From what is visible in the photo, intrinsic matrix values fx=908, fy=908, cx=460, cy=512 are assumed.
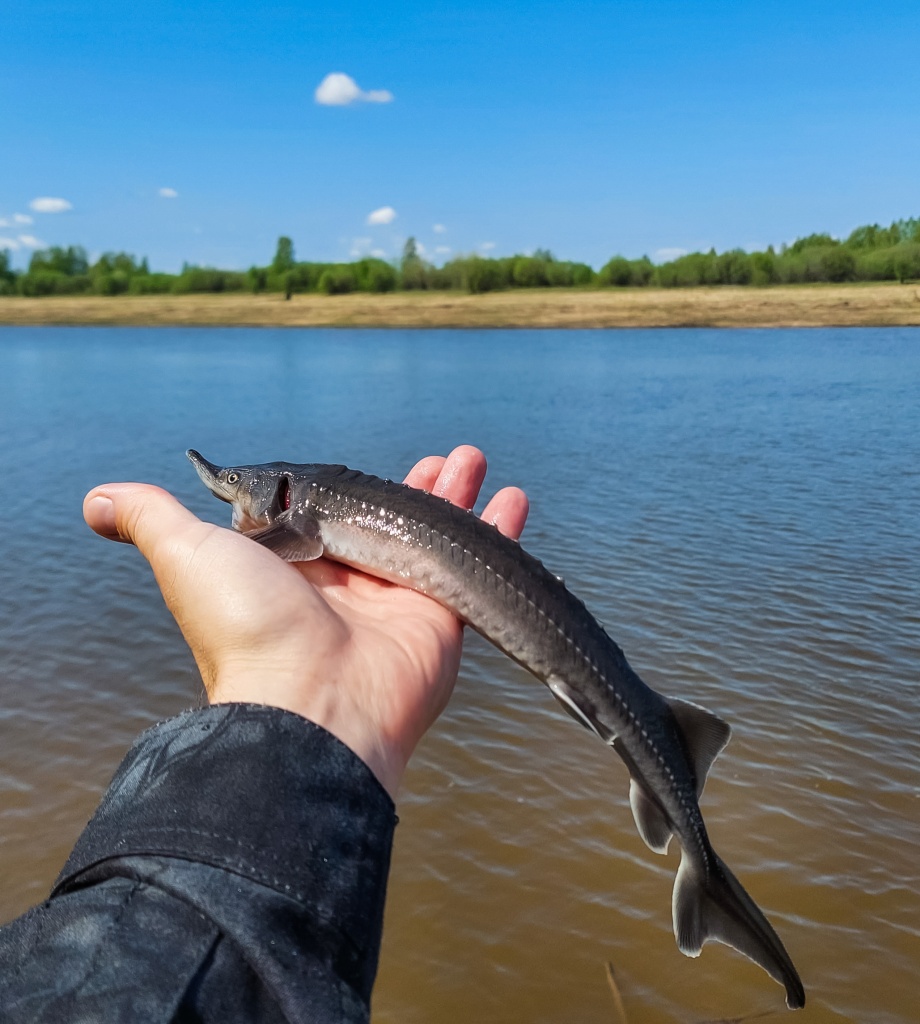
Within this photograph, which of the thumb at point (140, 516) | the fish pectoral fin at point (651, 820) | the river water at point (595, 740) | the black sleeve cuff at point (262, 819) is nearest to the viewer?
the black sleeve cuff at point (262, 819)

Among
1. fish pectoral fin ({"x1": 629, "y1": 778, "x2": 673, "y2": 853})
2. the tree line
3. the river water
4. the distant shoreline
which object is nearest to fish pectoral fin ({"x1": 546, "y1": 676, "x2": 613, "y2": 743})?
fish pectoral fin ({"x1": 629, "y1": 778, "x2": 673, "y2": 853})

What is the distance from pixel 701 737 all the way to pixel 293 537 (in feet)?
5.71

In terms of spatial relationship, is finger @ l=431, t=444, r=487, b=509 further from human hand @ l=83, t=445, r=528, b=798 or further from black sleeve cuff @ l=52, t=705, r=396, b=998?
black sleeve cuff @ l=52, t=705, r=396, b=998

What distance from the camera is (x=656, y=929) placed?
432cm

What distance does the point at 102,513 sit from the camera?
305 centimetres

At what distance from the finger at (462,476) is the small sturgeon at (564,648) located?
1.99ft

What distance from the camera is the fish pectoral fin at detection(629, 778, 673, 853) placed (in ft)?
9.91

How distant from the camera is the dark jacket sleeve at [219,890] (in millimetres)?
1281

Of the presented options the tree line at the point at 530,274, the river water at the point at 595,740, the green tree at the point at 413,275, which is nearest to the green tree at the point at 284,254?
the tree line at the point at 530,274

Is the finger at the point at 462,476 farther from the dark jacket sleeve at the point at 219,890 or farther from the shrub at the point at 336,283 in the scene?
the shrub at the point at 336,283

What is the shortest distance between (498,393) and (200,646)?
76.9ft

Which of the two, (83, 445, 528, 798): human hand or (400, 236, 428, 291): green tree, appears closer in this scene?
(83, 445, 528, 798): human hand

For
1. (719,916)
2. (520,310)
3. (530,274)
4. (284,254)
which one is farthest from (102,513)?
(284,254)

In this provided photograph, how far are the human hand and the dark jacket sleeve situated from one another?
0.72 ft
